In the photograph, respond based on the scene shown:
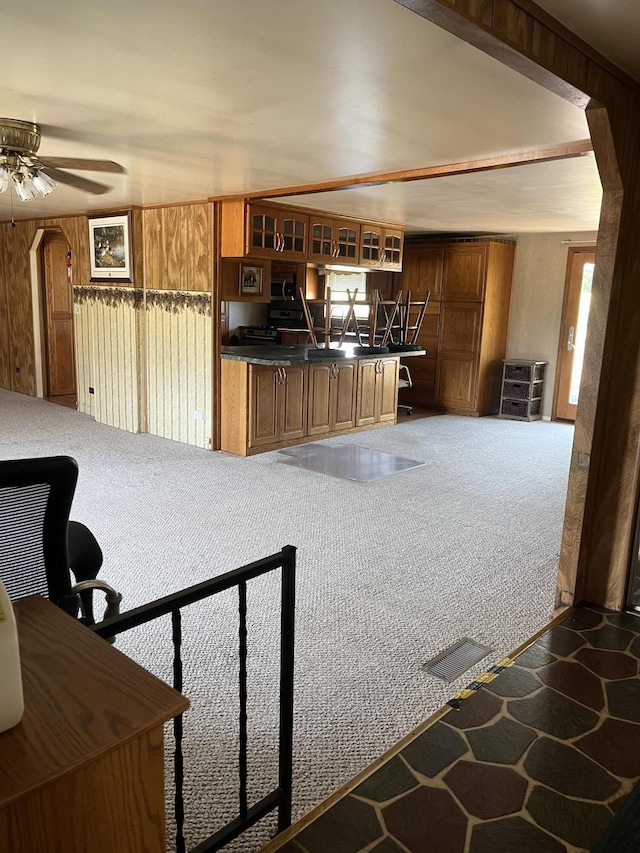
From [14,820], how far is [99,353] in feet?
22.5

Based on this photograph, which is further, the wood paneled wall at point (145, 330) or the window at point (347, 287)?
the window at point (347, 287)

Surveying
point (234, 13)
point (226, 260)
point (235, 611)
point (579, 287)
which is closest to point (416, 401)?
point (579, 287)

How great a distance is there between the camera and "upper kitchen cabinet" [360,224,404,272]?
7.01m

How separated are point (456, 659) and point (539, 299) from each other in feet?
21.2

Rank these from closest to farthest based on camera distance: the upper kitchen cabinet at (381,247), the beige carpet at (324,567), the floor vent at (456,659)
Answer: the beige carpet at (324,567) < the floor vent at (456,659) < the upper kitchen cabinet at (381,247)

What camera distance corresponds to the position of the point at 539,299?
8266 millimetres

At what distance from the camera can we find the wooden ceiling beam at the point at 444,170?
347 centimetres

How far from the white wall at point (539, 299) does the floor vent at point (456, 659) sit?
604 cm

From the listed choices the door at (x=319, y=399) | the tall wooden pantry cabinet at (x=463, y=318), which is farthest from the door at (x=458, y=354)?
the door at (x=319, y=399)

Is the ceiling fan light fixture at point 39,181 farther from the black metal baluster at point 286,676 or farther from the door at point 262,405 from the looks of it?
the door at point 262,405

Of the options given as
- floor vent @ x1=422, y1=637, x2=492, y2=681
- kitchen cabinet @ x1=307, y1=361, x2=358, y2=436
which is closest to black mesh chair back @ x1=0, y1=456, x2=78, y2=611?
floor vent @ x1=422, y1=637, x2=492, y2=681

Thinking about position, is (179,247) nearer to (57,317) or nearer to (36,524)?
(57,317)

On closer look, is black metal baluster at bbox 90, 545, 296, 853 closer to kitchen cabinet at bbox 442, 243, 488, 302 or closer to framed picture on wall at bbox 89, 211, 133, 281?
framed picture on wall at bbox 89, 211, 133, 281

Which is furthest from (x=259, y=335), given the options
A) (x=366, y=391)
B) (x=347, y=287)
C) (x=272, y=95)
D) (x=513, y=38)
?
(x=513, y=38)
